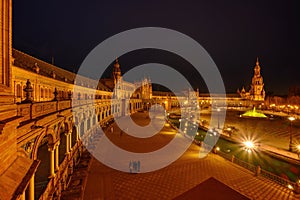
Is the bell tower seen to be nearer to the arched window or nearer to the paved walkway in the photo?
the paved walkway

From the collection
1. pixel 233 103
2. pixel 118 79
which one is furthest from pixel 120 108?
pixel 233 103

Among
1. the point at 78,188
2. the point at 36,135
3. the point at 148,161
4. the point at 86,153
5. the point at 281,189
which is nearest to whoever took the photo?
the point at 36,135

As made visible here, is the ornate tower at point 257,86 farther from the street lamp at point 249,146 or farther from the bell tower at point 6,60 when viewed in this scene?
the bell tower at point 6,60

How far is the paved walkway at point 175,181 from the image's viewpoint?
1052 cm

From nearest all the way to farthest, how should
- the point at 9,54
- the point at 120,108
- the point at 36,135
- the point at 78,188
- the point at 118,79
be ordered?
A: the point at 9,54, the point at 36,135, the point at 78,188, the point at 120,108, the point at 118,79

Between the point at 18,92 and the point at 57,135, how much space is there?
10461mm

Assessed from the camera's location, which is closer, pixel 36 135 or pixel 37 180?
pixel 36 135

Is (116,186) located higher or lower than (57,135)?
lower

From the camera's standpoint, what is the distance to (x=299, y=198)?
10.3 meters

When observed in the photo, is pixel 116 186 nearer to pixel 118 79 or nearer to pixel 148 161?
pixel 148 161

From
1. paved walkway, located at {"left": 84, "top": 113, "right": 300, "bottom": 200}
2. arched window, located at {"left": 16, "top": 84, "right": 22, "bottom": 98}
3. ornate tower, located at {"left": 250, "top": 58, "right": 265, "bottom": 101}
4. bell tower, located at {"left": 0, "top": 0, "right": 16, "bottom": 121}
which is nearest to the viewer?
bell tower, located at {"left": 0, "top": 0, "right": 16, "bottom": 121}

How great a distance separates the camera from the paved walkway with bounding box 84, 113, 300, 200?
34.5ft

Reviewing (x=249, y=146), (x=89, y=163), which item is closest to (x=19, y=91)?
(x=89, y=163)

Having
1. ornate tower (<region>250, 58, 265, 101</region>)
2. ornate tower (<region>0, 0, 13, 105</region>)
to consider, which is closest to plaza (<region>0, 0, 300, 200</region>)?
ornate tower (<region>0, 0, 13, 105</region>)
